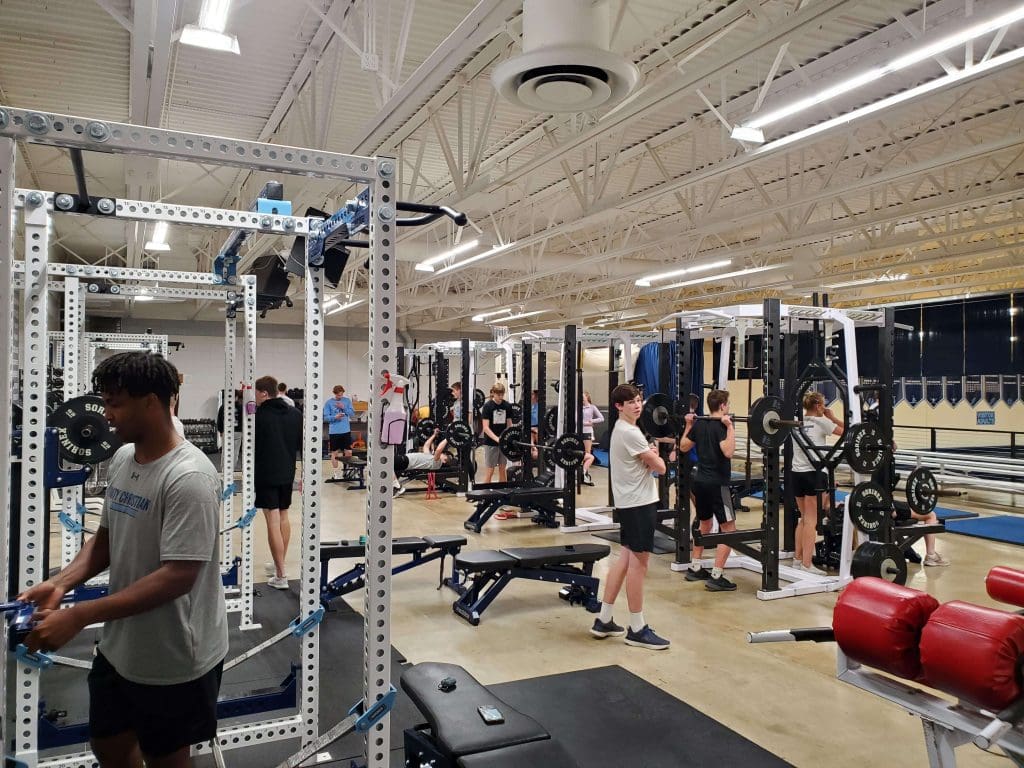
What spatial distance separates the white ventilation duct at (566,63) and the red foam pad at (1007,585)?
91.5 inches

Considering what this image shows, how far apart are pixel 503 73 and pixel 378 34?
3441 millimetres

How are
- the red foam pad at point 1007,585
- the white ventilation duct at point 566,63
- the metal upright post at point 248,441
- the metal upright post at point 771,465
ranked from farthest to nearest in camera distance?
the metal upright post at point 771,465 < the metal upright post at point 248,441 < the white ventilation duct at point 566,63 < the red foam pad at point 1007,585

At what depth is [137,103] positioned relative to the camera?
524 cm

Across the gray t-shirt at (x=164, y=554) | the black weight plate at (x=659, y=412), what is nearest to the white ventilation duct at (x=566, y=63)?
the gray t-shirt at (x=164, y=554)

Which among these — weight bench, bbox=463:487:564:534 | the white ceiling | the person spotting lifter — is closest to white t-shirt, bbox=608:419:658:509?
the person spotting lifter

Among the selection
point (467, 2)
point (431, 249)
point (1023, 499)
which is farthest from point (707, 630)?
point (431, 249)

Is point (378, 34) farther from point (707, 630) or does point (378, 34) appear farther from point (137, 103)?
point (707, 630)

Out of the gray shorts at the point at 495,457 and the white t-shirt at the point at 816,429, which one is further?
the gray shorts at the point at 495,457

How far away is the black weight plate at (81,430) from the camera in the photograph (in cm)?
349

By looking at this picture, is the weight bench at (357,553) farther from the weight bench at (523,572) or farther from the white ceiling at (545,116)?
the white ceiling at (545,116)

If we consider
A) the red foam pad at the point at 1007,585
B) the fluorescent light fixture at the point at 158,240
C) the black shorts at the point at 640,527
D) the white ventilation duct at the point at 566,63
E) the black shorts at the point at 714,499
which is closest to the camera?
the red foam pad at the point at 1007,585

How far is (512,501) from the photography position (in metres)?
7.44

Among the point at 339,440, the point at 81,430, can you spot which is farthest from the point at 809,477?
the point at 339,440

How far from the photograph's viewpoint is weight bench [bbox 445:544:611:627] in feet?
15.3
